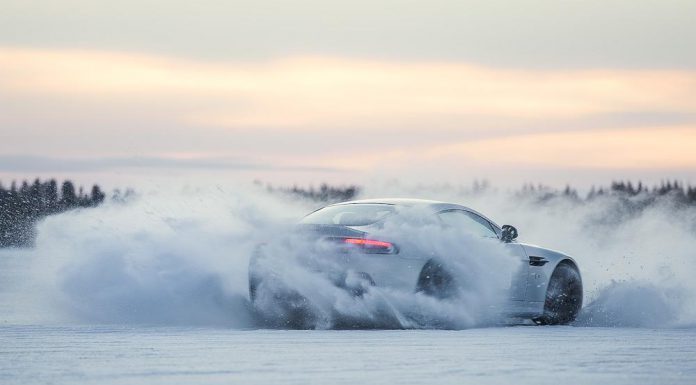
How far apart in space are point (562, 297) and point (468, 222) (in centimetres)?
196

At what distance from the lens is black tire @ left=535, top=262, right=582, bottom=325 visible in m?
17.5

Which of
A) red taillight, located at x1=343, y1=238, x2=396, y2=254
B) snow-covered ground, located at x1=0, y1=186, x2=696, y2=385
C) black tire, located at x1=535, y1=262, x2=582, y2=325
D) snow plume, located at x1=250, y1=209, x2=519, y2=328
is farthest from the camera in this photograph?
black tire, located at x1=535, y1=262, x2=582, y2=325

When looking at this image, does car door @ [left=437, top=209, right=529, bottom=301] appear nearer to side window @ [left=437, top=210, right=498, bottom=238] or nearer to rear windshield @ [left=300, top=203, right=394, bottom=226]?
side window @ [left=437, top=210, right=498, bottom=238]

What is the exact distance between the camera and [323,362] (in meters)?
11.0

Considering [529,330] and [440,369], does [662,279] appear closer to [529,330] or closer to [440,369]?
[529,330]

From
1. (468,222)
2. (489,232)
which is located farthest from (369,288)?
(489,232)

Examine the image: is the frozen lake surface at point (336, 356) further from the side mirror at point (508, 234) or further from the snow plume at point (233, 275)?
the side mirror at point (508, 234)

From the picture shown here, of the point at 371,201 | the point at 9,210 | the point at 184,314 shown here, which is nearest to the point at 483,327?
the point at 371,201

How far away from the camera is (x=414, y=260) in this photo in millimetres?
15273

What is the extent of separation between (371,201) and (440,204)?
876mm

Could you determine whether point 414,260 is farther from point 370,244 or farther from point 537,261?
point 537,261

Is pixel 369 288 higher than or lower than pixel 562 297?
higher

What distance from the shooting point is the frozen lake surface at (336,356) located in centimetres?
1009

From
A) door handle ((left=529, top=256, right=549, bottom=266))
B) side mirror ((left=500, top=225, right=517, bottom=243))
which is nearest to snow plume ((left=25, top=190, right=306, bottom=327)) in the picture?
side mirror ((left=500, top=225, right=517, bottom=243))
